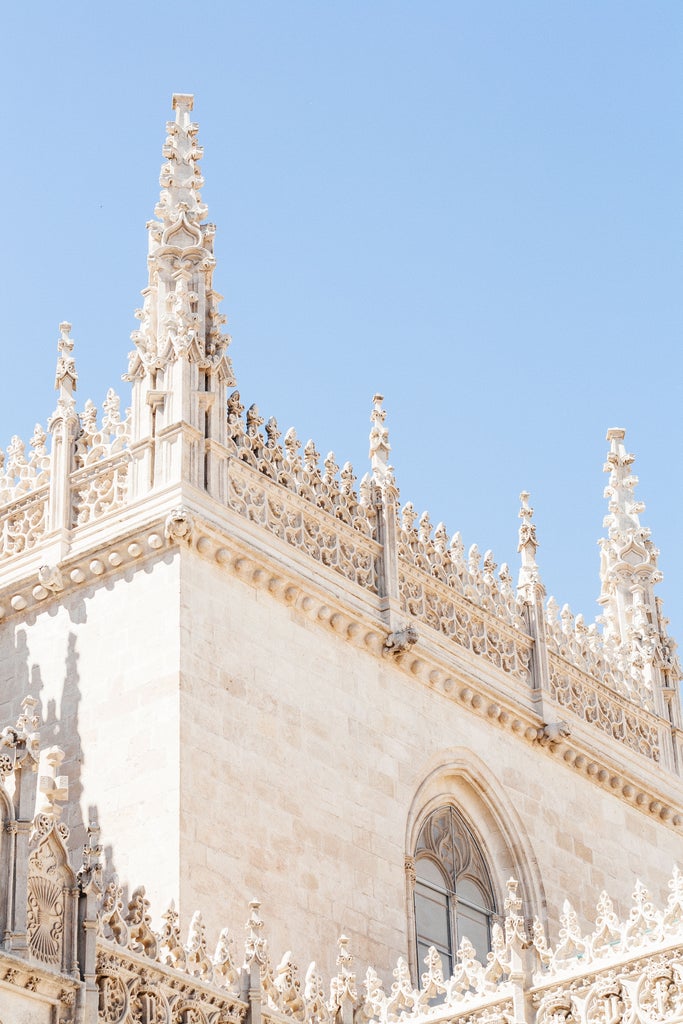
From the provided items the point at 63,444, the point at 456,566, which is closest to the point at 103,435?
the point at 63,444

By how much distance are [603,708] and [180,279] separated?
779cm

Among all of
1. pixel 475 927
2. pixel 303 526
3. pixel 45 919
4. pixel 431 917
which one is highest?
pixel 303 526

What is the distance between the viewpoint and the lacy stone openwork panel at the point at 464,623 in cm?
2308

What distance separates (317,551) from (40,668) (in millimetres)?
3103

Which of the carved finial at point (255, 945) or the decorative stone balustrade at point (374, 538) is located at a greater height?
the decorative stone balustrade at point (374, 538)

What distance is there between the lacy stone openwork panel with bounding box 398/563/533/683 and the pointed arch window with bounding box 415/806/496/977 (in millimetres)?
1964

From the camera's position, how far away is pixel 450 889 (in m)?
22.3

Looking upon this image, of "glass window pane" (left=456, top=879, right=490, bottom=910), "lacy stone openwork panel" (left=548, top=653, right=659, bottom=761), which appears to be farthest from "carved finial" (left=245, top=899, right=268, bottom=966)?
"lacy stone openwork panel" (left=548, top=653, right=659, bottom=761)

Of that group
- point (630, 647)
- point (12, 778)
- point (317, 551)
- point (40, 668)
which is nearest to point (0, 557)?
point (40, 668)

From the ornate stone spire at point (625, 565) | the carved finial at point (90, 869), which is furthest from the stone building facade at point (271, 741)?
the ornate stone spire at point (625, 565)

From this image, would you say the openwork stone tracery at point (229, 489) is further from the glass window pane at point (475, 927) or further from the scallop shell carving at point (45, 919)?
the scallop shell carving at point (45, 919)

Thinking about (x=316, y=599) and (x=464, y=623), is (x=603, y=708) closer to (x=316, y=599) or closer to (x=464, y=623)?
(x=464, y=623)

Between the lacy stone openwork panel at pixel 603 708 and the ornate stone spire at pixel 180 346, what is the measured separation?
5989 millimetres

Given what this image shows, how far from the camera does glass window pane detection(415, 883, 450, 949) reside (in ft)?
70.9
